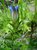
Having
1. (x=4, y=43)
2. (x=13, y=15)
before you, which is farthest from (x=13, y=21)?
(x=4, y=43)

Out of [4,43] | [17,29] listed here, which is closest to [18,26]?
[17,29]

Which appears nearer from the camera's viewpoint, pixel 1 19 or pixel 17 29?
pixel 17 29

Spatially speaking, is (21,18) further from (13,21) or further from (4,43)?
(4,43)

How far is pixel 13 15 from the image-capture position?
0.78m

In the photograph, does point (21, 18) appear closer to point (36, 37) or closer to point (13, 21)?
point (13, 21)

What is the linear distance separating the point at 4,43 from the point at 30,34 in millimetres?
127

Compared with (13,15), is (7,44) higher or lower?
lower

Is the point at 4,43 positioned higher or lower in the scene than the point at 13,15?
lower

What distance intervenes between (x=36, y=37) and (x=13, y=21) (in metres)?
0.17

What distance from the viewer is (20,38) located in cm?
69

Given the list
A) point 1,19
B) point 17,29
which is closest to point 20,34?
point 17,29

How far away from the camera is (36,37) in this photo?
2.17 ft

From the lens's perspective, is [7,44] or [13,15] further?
[13,15]

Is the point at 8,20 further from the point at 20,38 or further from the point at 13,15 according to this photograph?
the point at 20,38
